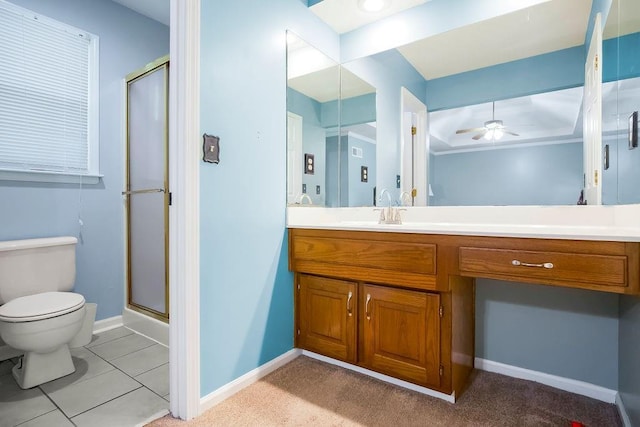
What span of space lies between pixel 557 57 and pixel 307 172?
1541 millimetres

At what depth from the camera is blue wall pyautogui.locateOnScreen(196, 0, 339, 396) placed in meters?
1.50

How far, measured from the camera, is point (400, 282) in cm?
153

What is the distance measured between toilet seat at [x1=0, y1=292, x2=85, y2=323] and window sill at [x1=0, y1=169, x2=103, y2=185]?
2.54ft

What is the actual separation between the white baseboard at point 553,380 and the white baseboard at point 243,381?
1.12 meters

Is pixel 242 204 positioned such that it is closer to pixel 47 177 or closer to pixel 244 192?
pixel 244 192

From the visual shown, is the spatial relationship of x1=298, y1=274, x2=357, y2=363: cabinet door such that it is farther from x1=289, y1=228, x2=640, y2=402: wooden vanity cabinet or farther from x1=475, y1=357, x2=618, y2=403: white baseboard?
x1=475, y1=357, x2=618, y2=403: white baseboard

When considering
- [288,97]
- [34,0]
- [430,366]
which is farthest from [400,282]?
[34,0]

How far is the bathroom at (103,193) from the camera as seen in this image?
2.15 metres

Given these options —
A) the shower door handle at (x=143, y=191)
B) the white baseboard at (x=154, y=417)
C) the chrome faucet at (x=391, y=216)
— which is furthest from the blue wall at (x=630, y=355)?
the shower door handle at (x=143, y=191)

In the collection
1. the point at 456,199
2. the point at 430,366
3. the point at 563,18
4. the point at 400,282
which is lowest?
the point at 430,366

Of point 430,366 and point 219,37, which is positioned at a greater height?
point 219,37

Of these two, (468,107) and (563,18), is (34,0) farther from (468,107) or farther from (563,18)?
(563,18)

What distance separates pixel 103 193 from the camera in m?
2.46

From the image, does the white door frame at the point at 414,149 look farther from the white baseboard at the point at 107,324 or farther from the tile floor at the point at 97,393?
the white baseboard at the point at 107,324
